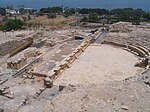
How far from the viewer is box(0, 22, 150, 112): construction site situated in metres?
A: 11.1

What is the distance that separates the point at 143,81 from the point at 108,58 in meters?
8.85

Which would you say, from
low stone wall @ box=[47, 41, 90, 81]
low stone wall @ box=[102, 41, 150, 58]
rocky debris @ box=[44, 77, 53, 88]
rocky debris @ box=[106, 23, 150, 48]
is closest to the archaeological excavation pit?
low stone wall @ box=[47, 41, 90, 81]

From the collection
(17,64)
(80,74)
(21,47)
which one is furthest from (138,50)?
(21,47)

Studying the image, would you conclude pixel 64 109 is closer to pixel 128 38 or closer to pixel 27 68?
pixel 27 68

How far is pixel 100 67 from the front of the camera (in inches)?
773

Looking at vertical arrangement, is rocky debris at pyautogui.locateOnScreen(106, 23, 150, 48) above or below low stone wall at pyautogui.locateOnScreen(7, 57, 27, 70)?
above

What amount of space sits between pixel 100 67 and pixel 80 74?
2.25 meters

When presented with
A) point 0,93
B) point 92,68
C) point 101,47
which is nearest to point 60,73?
point 92,68

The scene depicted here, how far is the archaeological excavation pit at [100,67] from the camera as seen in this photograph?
17188mm

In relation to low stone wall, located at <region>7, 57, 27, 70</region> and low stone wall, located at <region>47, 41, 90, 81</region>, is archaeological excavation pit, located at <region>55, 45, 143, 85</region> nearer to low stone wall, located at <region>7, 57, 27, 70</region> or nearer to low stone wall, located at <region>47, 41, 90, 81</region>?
low stone wall, located at <region>47, 41, 90, 81</region>

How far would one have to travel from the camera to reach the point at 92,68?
19375 mm

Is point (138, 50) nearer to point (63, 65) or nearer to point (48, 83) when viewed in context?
point (63, 65)

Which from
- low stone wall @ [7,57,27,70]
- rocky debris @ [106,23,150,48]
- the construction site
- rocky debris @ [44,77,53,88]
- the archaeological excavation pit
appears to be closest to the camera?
the construction site

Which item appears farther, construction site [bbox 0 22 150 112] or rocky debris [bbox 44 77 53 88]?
rocky debris [bbox 44 77 53 88]
